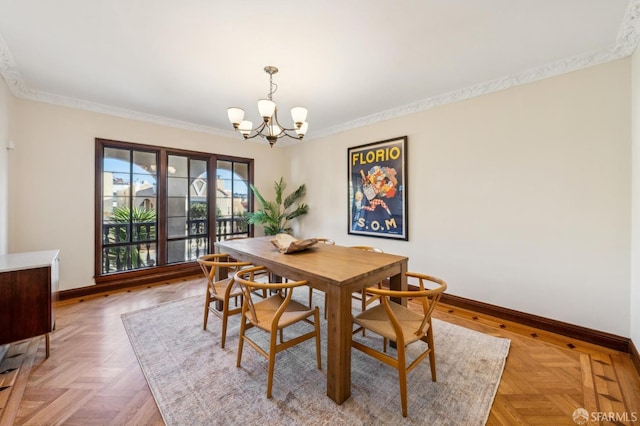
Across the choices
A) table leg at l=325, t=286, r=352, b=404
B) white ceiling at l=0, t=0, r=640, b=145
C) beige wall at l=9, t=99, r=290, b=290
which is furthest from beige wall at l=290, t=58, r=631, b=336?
beige wall at l=9, t=99, r=290, b=290

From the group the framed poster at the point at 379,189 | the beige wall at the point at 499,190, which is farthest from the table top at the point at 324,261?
the beige wall at the point at 499,190

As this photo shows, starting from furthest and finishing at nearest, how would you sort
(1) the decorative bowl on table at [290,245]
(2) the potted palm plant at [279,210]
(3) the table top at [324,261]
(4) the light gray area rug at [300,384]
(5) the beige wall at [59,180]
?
1. (2) the potted palm plant at [279,210]
2. (5) the beige wall at [59,180]
3. (1) the decorative bowl on table at [290,245]
4. (3) the table top at [324,261]
5. (4) the light gray area rug at [300,384]

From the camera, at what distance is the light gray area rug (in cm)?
157

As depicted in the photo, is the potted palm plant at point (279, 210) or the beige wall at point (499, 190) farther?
the potted palm plant at point (279, 210)

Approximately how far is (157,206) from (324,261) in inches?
133

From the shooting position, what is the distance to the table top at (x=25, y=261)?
2.04 m

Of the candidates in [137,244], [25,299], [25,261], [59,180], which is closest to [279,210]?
[137,244]

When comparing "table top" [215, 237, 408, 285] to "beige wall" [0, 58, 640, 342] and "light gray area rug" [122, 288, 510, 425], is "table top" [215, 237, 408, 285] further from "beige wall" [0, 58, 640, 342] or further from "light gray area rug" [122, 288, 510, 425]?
"beige wall" [0, 58, 640, 342]

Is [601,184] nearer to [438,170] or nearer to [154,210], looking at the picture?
[438,170]

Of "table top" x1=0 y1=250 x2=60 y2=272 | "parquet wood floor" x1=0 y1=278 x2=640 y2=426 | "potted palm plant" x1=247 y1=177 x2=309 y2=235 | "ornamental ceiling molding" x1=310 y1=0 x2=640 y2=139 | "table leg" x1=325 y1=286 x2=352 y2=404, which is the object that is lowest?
"parquet wood floor" x1=0 y1=278 x2=640 y2=426

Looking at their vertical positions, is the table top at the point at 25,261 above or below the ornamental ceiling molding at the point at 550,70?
below

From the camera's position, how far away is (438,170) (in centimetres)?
339

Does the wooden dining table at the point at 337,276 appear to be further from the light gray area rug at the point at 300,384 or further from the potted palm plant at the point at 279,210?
the potted palm plant at the point at 279,210

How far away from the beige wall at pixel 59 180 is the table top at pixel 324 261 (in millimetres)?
2240
